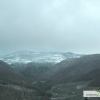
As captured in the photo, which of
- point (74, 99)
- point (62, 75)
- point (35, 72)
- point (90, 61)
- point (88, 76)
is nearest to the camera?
point (74, 99)

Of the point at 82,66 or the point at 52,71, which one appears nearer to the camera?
the point at 82,66

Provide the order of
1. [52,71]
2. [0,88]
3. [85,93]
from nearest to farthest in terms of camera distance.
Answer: [85,93], [0,88], [52,71]

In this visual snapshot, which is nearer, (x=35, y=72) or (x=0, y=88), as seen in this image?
(x=0, y=88)

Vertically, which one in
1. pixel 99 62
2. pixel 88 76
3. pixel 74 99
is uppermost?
pixel 99 62

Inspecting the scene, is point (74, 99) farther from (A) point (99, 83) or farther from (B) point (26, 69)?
(B) point (26, 69)

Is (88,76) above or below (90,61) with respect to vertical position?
below

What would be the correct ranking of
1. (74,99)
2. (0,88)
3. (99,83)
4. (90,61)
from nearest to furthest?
(74,99), (0,88), (99,83), (90,61)

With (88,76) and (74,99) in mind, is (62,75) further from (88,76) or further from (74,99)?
(74,99)

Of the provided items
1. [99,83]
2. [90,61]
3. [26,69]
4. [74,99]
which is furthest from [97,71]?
[26,69]

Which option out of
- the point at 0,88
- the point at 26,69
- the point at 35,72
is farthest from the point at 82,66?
the point at 0,88
